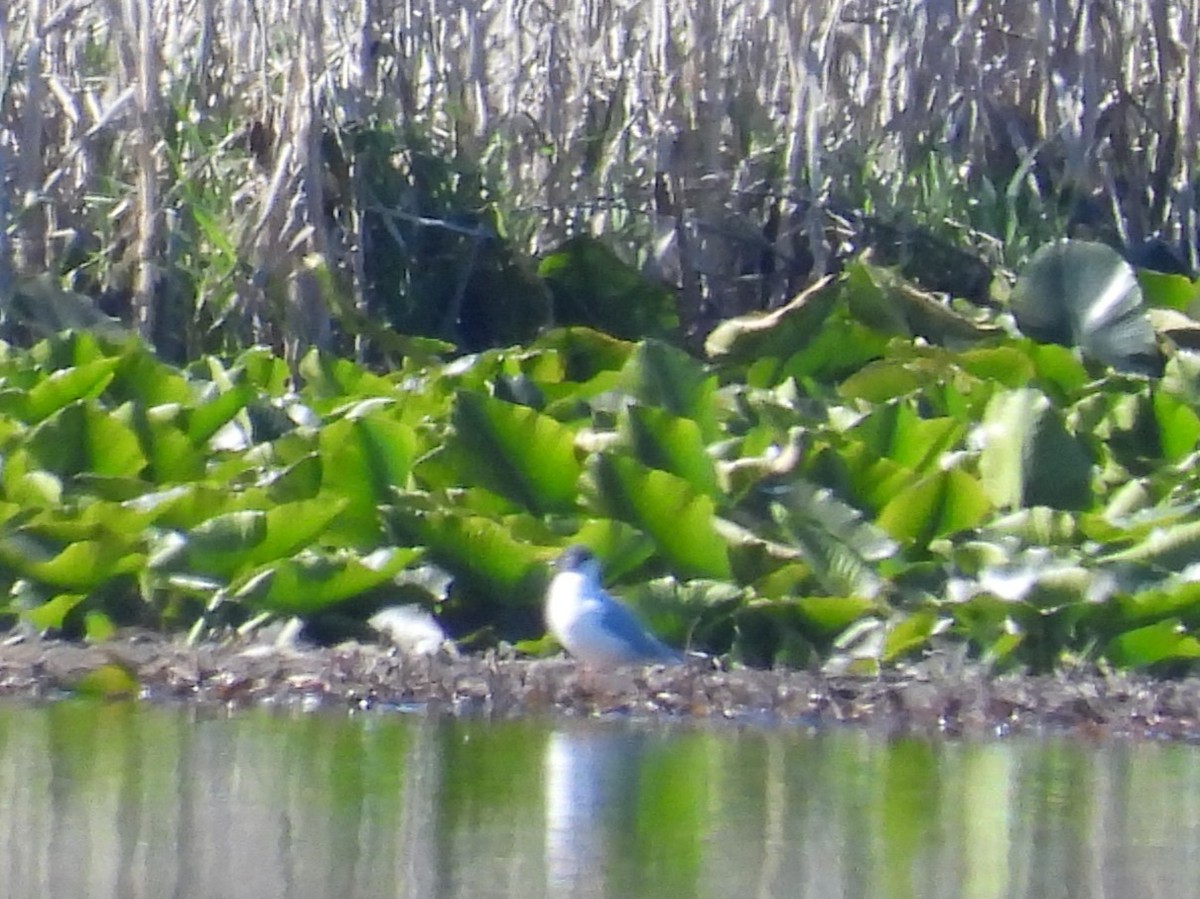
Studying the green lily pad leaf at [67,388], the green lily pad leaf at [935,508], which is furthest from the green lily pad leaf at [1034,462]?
the green lily pad leaf at [67,388]

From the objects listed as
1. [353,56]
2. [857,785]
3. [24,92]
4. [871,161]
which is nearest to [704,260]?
[871,161]

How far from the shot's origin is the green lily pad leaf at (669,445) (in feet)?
20.8


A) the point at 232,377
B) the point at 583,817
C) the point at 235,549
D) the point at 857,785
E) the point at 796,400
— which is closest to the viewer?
the point at 583,817

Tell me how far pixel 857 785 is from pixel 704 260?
4047 mm

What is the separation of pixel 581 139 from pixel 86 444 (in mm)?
2542

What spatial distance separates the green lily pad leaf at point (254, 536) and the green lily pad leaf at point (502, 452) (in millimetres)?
329

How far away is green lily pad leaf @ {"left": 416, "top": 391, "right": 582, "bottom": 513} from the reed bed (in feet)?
6.67

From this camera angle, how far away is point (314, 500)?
615 centimetres

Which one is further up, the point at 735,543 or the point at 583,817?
the point at 735,543

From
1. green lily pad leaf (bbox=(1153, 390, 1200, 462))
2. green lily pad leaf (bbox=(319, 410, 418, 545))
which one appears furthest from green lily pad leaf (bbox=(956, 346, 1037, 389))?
green lily pad leaf (bbox=(319, 410, 418, 545))

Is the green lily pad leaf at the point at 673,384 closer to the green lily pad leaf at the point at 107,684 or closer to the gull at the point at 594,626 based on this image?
the gull at the point at 594,626

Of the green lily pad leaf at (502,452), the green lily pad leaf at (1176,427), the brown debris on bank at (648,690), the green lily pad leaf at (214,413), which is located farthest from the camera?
the green lily pad leaf at (214,413)

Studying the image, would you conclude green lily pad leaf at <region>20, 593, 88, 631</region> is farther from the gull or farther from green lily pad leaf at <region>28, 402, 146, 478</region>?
the gull

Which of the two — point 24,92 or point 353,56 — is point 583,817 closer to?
point 353,56
